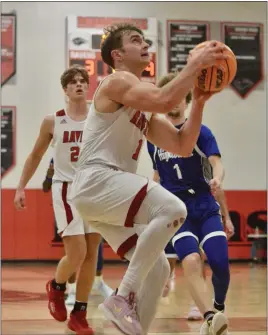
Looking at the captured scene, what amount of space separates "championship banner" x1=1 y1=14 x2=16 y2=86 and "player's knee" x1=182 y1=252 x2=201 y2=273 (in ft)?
26.5

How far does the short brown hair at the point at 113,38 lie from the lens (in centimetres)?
375

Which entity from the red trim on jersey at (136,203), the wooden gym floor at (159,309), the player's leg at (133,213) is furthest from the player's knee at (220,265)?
the red trim on jersey at (136,203)

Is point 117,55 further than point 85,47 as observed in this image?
No

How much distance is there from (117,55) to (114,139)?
0.56 m

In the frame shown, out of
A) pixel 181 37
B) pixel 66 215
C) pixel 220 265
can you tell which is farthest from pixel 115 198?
pixel 181 37

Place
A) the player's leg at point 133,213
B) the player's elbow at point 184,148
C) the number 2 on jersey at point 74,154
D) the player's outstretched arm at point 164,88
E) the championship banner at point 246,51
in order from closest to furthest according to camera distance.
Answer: the player's outstretched arm at point 164,88 → the player's leg at point 133,213 → the player's elbow at point 184,148 → the number 2 on jersey at point 74,154 → the championship banner at point 246,51

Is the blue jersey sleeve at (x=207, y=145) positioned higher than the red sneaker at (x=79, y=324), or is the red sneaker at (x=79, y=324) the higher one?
the blue jersey sleeve at (x=207, y=145)

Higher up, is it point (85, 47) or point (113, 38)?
point (85, 47)

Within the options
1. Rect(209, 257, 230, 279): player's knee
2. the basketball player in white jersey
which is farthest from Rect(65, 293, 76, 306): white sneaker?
Rect(209, 257, 230, 279): player's knee

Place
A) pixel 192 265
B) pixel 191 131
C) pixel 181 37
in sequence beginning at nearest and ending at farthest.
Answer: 1. pixel 191 131
2. pixel 192 265
3. pixel 181 37

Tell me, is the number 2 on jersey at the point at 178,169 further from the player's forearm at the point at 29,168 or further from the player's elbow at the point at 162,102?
the player's elbow at the point at 162,102

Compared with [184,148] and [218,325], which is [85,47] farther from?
[218,325]

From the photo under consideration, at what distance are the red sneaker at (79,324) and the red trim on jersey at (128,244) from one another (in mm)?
1429

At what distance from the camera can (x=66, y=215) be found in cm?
514
